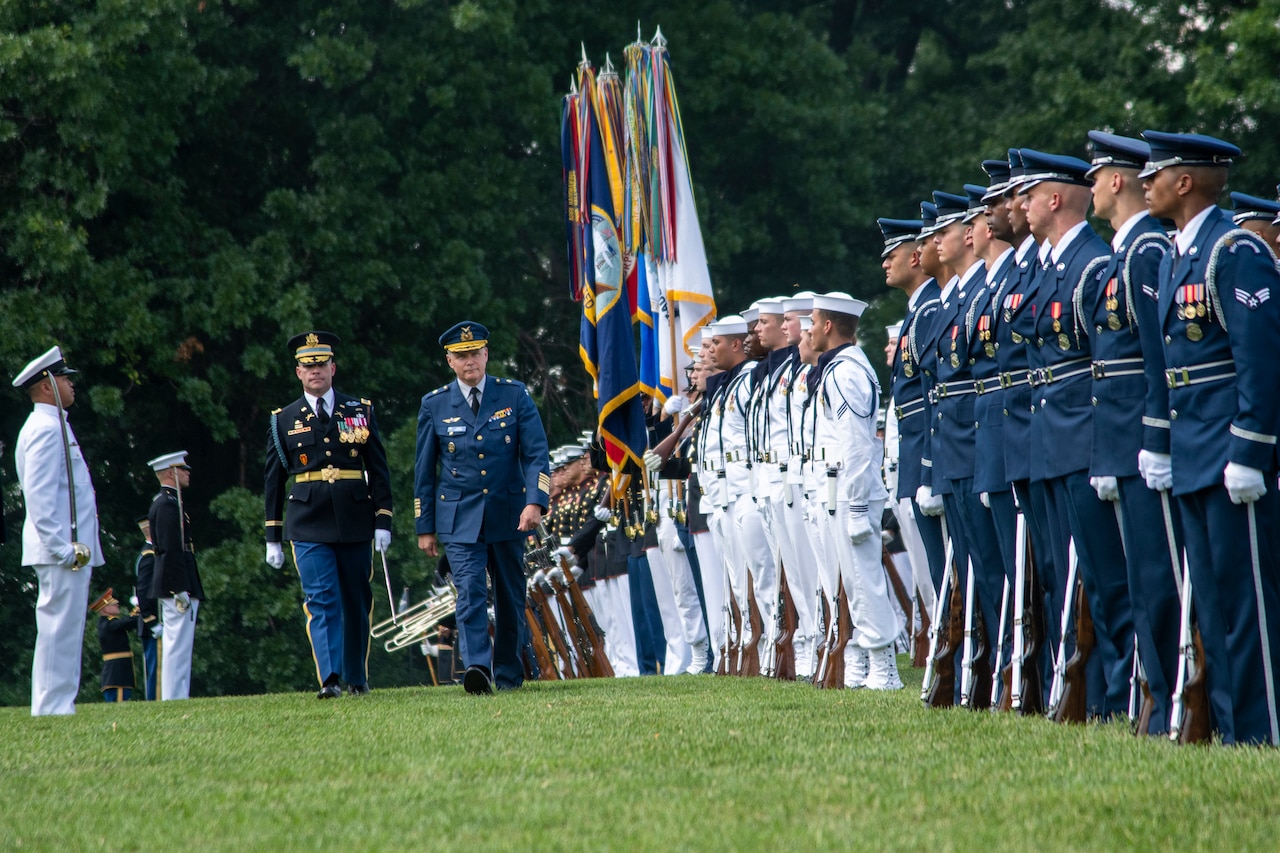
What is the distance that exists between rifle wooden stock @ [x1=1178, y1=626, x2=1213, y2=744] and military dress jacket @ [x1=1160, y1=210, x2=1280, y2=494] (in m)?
0.63

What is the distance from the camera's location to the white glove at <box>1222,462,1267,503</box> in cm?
576

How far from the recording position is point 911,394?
8.86 m

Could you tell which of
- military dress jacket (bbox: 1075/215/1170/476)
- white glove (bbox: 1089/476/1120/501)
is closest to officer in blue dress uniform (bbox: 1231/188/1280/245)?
military dress jacket (bbox: 1075/215/1170/476)

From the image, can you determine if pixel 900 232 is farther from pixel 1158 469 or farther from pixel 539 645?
pixel 539 645

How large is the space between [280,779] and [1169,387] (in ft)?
11.2

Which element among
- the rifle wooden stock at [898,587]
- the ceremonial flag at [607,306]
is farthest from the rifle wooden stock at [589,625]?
the rifle wooden stock at [898,587]

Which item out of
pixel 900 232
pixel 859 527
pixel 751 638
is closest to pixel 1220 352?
pixel 900 232

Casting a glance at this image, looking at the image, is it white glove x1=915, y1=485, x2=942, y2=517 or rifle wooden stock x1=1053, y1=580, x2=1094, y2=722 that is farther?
white glove x1=915, y1=485, x2=942, y2=517

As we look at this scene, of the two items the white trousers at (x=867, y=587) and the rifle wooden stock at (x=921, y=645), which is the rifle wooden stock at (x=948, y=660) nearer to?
the white trousers at (x=867, y=587)

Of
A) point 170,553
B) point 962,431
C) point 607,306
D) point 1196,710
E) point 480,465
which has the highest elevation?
point 607,306

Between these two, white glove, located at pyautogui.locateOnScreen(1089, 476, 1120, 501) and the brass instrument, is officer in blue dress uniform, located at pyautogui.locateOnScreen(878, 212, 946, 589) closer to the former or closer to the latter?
white glove, located at pyautogui.locateOnScreen(1089, 476, 1120, 501)

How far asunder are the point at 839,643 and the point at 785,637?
1294mm

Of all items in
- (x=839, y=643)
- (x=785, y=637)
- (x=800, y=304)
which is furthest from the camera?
(x=800, y=304)

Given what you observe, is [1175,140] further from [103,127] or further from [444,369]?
[444,369]
